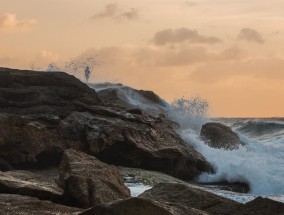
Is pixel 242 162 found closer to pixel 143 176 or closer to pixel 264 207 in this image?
pixel 143 176

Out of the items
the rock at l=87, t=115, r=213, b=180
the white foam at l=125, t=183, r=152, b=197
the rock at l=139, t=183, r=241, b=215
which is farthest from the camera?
the rock at l=87, t=115, r=213, b=180

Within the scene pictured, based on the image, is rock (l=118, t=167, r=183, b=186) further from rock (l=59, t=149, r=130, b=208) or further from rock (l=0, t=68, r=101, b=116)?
rock (l=59, t=149, r=130, b=208)

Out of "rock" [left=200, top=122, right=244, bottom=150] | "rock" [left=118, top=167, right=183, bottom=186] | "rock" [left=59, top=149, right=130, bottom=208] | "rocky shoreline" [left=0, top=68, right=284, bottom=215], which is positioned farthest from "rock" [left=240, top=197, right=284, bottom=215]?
"rock" [left=200, top=122, right=244, bottom=150]

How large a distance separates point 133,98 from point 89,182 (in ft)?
46.4

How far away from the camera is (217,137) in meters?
20.8

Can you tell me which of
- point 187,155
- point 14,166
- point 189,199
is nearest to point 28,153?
point 14,166

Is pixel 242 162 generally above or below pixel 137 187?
above

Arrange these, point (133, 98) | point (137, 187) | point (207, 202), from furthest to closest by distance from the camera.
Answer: point (133, 98), point (137, 187), point (207, 202)

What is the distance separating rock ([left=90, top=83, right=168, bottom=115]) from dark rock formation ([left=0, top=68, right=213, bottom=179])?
13.0ft

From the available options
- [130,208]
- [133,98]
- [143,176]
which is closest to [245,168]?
[143,176]

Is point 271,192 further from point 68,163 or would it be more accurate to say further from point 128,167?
point 68,163

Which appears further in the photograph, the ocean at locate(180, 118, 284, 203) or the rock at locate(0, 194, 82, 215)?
the ocean at locate(180, 118, 284, 203)

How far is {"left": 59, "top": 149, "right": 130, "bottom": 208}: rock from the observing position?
8047mm

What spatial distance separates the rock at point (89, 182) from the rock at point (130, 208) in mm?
2060
